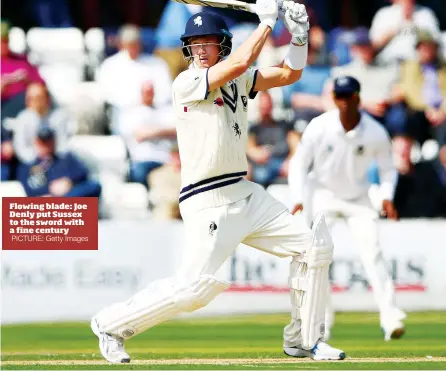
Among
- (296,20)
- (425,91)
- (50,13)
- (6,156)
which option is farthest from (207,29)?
(50,13)

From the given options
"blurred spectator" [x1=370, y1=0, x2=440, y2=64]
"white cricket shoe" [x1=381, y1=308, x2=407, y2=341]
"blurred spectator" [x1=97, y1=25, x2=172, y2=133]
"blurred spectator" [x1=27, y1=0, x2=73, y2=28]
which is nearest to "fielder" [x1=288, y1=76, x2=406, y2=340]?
"white cricket shoe" [x1=381, y1=308, x2=407, y2=341]

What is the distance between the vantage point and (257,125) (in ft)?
36.7

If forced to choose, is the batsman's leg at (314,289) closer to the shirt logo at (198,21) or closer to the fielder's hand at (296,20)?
the fielder's hand at (296,20)

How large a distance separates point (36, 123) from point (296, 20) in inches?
217

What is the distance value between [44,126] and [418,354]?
5.38m

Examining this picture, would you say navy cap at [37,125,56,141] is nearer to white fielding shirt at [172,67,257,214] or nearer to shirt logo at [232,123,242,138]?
white fielding shirt at [172,67,257,214]

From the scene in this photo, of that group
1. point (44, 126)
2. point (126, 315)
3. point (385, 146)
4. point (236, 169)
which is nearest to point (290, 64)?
point (236, 169)

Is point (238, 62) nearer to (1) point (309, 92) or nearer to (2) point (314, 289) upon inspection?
(2) point (314, 289)

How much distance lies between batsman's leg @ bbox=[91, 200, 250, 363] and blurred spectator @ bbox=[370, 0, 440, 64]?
561 cm

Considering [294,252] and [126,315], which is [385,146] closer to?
[294,252]

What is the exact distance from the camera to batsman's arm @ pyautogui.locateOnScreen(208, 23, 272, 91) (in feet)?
19.5

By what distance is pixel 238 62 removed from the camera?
593 cm

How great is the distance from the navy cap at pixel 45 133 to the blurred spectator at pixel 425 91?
3.42 metres

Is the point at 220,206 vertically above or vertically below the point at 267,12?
below
